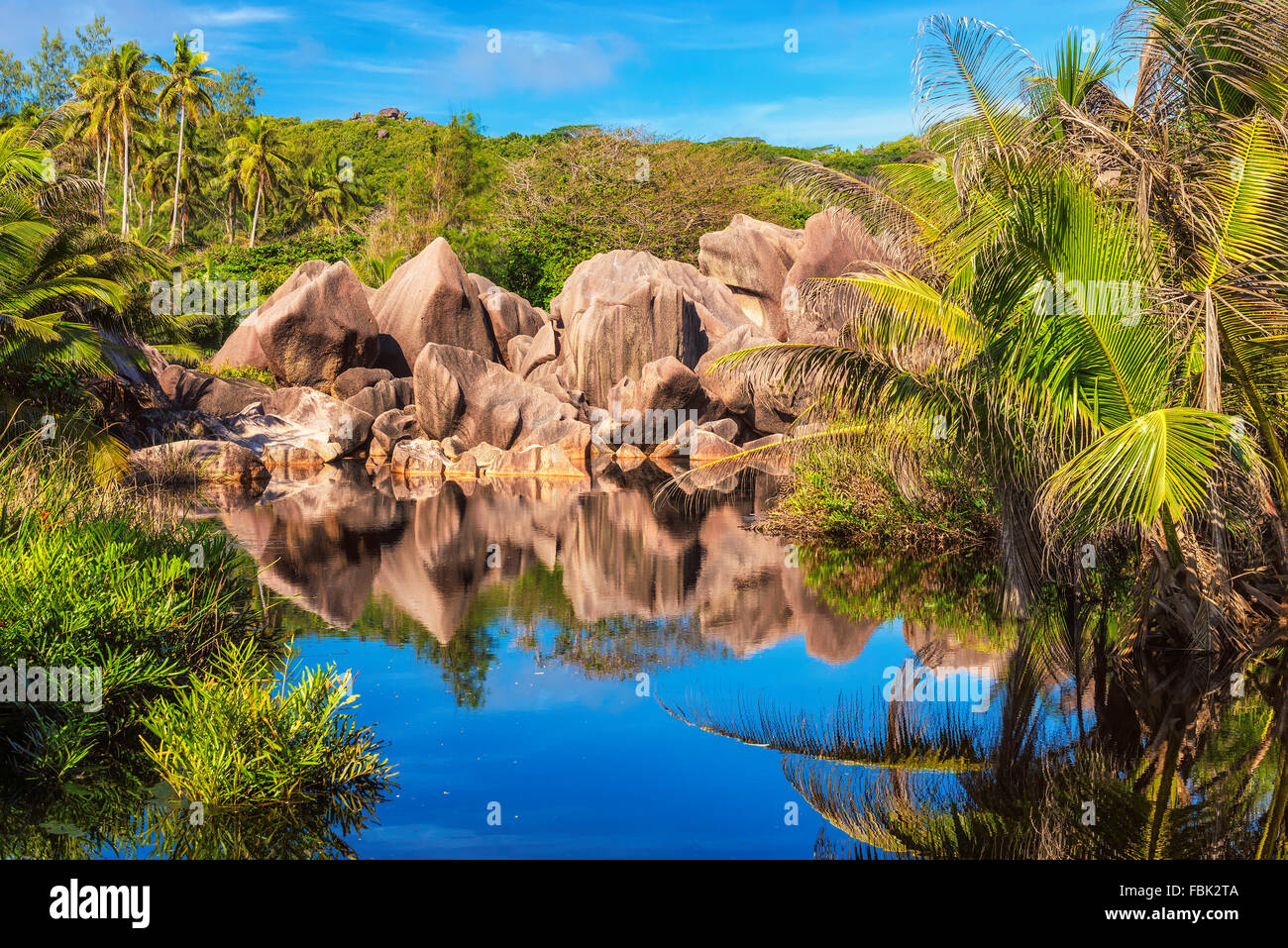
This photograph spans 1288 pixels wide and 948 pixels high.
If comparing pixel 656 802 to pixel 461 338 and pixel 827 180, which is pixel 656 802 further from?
pixel 461 338

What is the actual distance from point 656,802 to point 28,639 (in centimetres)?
418

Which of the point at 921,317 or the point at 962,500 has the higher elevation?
the point at 921,317

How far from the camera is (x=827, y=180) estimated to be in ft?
36.2

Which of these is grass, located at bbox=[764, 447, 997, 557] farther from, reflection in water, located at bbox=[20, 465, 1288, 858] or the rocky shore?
the rocky shore

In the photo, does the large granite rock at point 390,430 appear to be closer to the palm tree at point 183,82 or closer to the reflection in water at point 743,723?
the reflection in water at point 743,723

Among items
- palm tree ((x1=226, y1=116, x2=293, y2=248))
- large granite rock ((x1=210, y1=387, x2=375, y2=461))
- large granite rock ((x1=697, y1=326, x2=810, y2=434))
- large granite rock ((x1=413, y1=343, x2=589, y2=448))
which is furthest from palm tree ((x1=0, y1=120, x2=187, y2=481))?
palm tree ((x1=226, y1=116, x2=293, y2=248))

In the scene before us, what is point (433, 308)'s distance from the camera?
110 ft

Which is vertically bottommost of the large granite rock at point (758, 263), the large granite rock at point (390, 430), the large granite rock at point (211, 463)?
the large granite rock at point (211, 463)

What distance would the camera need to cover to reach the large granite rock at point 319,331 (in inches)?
1241

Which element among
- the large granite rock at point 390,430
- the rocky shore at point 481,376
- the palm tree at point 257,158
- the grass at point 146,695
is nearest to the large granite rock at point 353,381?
the rocky shore at point 481,376

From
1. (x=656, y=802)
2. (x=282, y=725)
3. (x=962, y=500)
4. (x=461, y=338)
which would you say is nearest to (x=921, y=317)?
(x=656, y=802)

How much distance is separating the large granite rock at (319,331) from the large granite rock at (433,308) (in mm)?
1629

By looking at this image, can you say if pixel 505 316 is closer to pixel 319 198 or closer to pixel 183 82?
pixel 183 82
